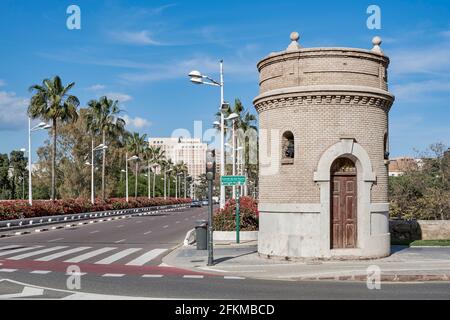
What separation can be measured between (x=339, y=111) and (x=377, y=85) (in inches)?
76.3

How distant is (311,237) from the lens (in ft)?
59.8

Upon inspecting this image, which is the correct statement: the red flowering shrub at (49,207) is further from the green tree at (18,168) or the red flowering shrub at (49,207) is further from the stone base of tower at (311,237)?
the green tree at (18,168)

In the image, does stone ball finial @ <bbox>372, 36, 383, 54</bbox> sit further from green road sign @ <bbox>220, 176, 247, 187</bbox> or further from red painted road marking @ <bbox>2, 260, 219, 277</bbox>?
red painted road marking @ <bbox>2, 260, 219, 277</bbox>

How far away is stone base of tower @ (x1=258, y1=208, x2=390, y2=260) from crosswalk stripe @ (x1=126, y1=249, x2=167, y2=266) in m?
4.38

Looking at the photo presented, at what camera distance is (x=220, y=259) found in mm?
19141

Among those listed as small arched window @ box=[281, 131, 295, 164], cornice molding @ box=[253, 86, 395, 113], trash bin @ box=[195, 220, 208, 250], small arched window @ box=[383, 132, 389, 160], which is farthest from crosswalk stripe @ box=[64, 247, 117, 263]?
small arched window @ box=[383, 132, 389, 160]

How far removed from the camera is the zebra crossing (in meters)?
19.6

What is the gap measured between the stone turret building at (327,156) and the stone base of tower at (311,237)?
0.11 ft

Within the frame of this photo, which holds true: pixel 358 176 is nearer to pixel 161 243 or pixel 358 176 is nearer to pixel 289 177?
pixel 289 177

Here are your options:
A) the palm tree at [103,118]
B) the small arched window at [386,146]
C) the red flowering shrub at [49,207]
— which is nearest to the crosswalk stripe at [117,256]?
the small arched window at [386,146]

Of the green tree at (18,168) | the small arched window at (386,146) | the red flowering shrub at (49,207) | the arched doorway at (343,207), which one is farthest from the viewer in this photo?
the green tree at (18,168)

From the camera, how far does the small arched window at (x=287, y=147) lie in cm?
1916
